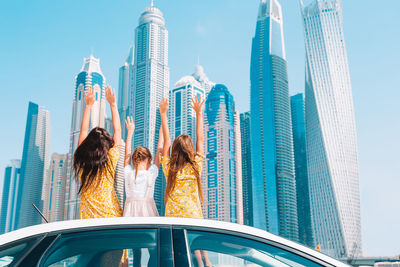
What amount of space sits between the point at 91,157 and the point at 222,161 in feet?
475

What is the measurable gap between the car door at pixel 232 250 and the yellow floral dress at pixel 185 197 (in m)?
2.02

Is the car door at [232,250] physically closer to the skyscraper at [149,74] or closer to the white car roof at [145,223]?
the white car roof at [145,223]

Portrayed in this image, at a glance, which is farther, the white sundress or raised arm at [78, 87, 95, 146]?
raised arm at [78, 87, 95, 146]

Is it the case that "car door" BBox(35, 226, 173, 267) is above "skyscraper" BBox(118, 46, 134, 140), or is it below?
below

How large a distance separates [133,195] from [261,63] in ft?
448

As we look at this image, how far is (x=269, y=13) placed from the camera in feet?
468

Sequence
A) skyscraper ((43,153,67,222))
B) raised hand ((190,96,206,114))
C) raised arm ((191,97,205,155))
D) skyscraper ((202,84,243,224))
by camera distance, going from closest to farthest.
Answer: raised arm ((191,97,205,155)), raised hand ((190,96,206,114)), skyscraper ((202,84,243,224)), skyscraper ((43,153,67,222))

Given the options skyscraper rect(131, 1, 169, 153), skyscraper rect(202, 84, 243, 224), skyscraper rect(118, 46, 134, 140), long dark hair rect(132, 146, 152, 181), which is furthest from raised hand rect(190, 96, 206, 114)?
skyscraper rect(118, 46, 134, 140)

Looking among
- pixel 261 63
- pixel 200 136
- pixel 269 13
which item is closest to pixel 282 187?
pixel 261 63

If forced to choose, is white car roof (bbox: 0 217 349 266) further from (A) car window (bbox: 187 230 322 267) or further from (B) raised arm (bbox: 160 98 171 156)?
(B) raised arm (bbox: 160 98 171 156)

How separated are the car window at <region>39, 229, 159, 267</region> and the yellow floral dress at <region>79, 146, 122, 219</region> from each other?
1.85 metres

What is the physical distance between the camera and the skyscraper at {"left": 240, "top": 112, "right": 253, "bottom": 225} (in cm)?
15388

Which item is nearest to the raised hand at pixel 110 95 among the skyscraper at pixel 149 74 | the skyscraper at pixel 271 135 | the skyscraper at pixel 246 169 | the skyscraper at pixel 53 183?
the skyscraper at pixel 271 135

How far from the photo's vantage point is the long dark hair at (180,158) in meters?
3.94
